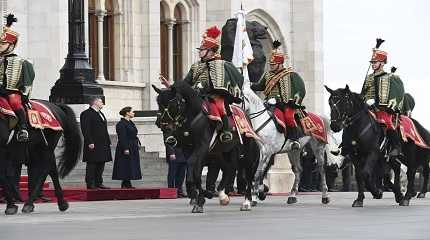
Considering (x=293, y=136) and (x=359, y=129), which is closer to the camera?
(x=359, y=129)

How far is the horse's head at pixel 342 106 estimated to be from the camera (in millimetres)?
20172

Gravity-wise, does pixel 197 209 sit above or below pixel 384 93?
below

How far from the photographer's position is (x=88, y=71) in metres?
29.3

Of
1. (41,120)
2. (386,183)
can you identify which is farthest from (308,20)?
(41,120)

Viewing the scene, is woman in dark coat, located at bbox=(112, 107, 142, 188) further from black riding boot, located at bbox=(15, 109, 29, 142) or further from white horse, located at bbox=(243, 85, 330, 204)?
black riding boot, located at bbox=(15, 109, 29, 142)

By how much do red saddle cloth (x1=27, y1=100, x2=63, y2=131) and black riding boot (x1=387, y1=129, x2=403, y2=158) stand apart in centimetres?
559

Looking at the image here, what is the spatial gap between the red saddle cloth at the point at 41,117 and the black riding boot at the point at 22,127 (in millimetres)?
177

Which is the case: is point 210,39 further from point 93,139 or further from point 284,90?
point 93,139

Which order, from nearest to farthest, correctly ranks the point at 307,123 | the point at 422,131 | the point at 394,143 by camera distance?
the point at 394,143 → the point at 307,123 → the point at 422,131

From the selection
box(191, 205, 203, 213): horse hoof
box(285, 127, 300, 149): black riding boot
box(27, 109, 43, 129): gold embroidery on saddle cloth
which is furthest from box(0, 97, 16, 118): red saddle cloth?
box(285, 127, 300, 149): black riding boot

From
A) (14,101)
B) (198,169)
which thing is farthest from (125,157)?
(14,101)

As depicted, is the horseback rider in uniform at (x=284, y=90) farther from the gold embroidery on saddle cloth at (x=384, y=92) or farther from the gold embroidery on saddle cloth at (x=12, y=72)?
the gold embroidery on saddle cloth at (x=12, y=72)

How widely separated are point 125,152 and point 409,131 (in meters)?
6.03

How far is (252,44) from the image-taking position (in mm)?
32875
